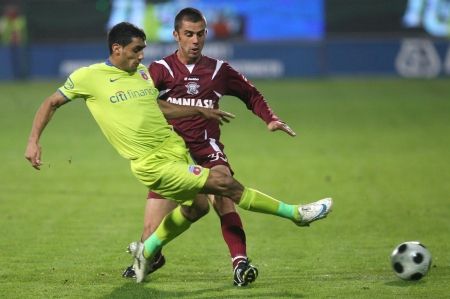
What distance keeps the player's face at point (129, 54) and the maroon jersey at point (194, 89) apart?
0.40 m

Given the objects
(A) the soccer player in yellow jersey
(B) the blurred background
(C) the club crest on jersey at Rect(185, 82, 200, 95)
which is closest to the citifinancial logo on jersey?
(A) the soccer player in yellow jersey

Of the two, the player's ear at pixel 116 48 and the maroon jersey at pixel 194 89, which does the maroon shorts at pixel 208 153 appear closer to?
the maroon jersey at pixel 194 89

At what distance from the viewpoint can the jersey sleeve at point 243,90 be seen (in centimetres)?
804

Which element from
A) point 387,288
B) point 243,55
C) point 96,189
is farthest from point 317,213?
point 243,55

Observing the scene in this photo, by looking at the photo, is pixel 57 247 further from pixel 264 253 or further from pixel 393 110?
pixel 393 110

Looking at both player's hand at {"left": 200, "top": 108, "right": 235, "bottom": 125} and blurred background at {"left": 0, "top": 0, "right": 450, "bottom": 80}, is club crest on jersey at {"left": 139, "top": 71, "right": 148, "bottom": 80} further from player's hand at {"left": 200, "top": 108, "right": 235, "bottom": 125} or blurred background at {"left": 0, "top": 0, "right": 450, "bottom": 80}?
blurred background at {"left": 0, "top": 0, "right": 450, "bottom": 80}

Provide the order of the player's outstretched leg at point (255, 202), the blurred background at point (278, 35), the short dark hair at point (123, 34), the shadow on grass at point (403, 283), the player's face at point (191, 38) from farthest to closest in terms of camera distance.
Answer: the blurred background at point (278, 35)
the player's face at point (191, 38)
the shadow on grass at point (403, 283)
the short dark hair at point (123, 34)
the player's outstretched leg at point (255, 202)

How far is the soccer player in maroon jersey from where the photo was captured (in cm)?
782

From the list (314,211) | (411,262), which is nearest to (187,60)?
(314,211)

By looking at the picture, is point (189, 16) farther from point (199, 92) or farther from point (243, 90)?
point (243, 90)

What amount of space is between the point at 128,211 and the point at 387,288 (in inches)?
195

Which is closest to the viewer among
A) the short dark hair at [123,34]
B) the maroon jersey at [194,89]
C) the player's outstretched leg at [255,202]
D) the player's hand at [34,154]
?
the player's hand at [34,154]

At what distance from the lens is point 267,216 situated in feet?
37.9

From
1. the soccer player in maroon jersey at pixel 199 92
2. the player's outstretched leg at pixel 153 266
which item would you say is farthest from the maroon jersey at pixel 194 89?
the player's outstretched leg at pixel 153 266
